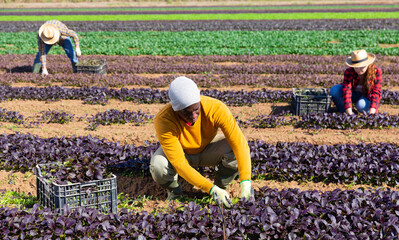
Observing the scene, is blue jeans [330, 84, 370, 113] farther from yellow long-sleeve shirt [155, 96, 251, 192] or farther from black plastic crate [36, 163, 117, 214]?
black plastic crate [36, 163, 117, 214]

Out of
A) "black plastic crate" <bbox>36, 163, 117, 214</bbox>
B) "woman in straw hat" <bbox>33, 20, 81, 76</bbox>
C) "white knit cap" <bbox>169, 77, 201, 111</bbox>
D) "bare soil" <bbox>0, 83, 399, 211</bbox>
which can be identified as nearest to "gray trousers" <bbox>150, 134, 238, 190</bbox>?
"bare soil" <bbox>0, 83, 399, 211</bbox>

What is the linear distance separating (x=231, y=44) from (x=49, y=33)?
9.38 m

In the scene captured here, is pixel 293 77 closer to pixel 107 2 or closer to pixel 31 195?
pixel 31 195

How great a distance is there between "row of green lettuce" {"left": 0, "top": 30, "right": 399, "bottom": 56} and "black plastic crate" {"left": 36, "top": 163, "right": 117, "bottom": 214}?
12.3 metres

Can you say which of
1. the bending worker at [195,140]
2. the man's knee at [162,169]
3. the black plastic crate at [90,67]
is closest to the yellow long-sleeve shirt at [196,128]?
the bending worker at [195,140]

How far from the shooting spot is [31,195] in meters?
4.79

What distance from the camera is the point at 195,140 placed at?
4.38 metres

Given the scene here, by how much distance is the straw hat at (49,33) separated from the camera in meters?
10.5

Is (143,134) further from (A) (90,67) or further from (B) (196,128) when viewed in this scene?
(A) (90,67)

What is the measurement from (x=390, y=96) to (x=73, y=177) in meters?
7.33

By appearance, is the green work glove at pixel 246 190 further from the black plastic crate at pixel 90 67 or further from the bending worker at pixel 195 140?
the black plastic crate at pixel 90 67

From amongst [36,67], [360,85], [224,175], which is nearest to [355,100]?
[360,85]

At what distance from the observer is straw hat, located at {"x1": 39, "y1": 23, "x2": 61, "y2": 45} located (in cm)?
1048

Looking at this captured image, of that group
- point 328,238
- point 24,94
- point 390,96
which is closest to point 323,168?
point 328,238
